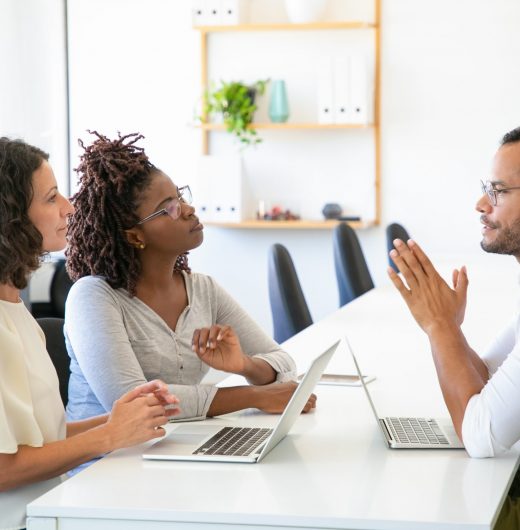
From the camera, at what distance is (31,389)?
5.77 ft

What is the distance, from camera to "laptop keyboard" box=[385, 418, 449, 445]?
1800mm

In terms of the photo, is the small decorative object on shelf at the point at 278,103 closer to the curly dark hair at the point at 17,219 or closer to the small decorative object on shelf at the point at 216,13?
the small decorative object on shelf at the point at 216,13

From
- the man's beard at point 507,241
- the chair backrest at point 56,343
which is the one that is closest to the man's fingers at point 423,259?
the man's beard at point 507,241

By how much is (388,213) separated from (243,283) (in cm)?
102

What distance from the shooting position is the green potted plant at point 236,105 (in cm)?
576

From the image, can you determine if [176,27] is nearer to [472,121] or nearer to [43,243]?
[472,121]

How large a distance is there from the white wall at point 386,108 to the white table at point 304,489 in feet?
11.9

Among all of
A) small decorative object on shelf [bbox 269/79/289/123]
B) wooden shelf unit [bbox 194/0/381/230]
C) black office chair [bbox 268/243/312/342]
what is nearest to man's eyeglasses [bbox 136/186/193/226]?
black office chair [bbox 268/243/312/342]

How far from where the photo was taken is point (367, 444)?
181 centimetres

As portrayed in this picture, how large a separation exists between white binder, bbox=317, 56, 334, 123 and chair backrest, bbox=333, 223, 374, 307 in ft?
4.32

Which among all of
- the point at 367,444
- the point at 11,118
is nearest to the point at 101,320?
the point at 367,444

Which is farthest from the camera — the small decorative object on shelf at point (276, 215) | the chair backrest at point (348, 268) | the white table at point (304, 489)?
the small decorative object on shelf at point (276, 215)

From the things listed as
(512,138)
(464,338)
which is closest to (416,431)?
(464,338)

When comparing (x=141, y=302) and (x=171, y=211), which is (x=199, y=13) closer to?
(x=171, y=211)
